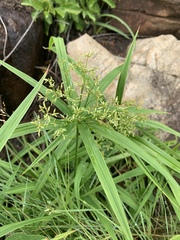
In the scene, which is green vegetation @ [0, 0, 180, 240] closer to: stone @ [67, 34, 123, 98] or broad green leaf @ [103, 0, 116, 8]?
stone @ [67, 34, 123, 98]

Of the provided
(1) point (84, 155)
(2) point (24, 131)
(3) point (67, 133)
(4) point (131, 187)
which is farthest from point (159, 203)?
(2) point (24, 131)

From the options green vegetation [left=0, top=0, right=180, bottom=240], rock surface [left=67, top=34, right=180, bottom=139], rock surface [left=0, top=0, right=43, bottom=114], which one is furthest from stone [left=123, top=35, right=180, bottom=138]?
rock surface [left=0, top=0, right=43, bottom=114]

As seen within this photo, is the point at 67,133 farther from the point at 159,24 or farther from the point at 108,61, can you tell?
the point at 159,24

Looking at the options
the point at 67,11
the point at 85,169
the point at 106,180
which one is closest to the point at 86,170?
the point at 85,169

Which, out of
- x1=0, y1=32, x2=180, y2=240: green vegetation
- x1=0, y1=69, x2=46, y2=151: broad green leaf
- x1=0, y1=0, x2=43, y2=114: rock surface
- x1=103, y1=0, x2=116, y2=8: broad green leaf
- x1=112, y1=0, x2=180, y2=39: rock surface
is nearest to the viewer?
x1=0, y1=69, x2=46, y2=151: broad green leaf

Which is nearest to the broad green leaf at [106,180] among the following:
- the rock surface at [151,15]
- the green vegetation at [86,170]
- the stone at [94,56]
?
the green vegetation at [86,170]

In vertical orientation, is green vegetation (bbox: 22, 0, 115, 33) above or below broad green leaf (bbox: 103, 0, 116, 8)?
below

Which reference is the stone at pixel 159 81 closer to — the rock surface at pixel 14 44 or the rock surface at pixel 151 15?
the rock surface at pixel 151 15
